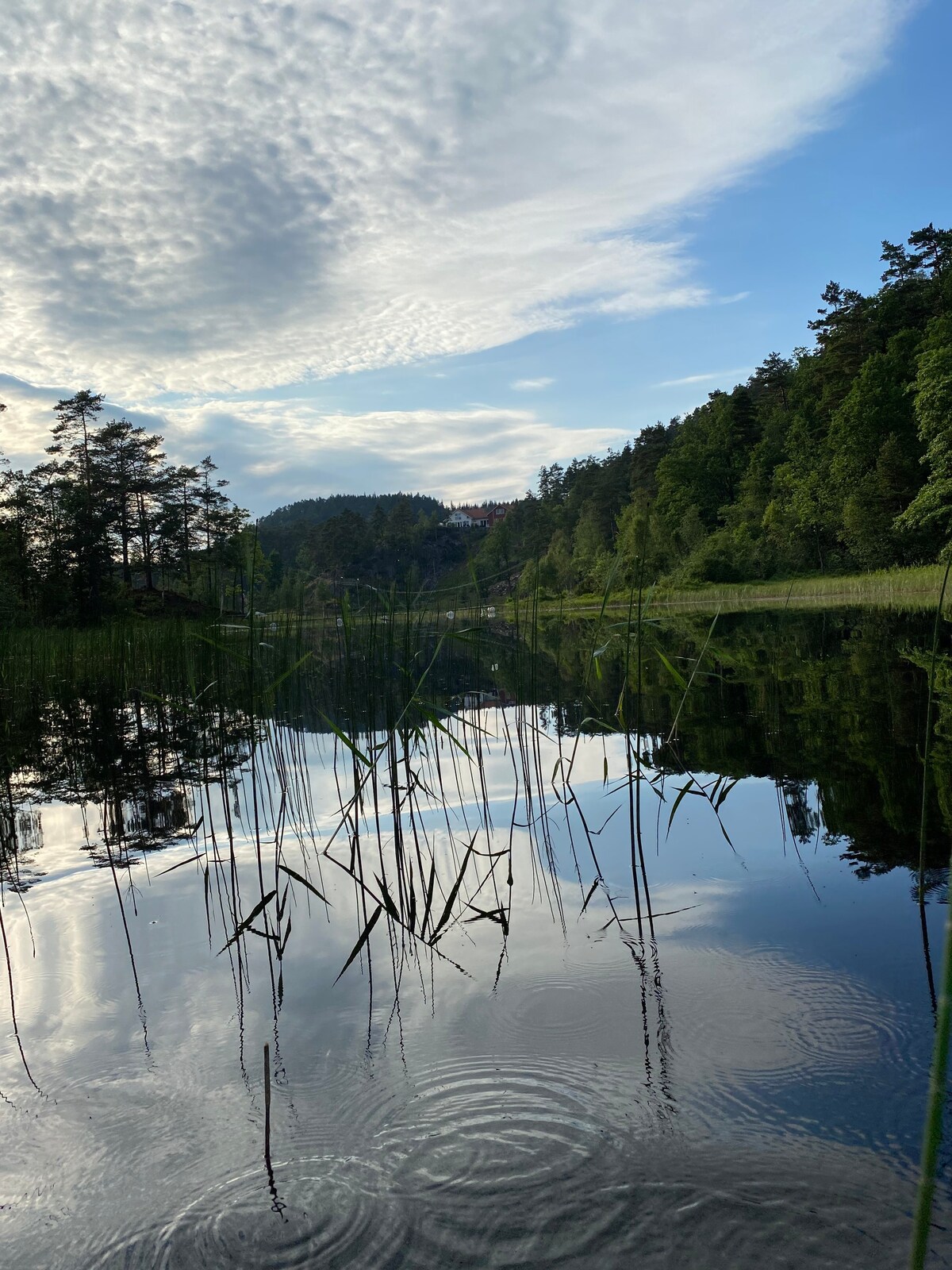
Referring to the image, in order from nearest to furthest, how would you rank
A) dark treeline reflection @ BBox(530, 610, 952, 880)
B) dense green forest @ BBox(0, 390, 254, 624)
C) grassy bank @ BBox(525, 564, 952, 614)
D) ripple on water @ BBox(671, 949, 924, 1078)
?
ripple on water @ BBox(671, 949, 924, 1078)
dark treeline reflection @ BBox(530, 610, 952, 880)
grassy bank @ BBox(525, 564, 952, 614)
dense green forest @ BBox(0, 390, 254, 624)

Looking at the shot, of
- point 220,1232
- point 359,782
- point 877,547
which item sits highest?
point 877,547

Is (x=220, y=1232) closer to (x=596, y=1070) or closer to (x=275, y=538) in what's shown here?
(x=596, y=1070)

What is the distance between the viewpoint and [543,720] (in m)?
7.94

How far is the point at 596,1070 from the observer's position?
218 cm

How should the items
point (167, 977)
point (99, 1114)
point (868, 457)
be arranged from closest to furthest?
point (99, 1114), point (167, 977), point (868, 457)

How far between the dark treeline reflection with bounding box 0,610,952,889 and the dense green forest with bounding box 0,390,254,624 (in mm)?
14616

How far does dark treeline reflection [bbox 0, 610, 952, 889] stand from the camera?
4082 millimetres

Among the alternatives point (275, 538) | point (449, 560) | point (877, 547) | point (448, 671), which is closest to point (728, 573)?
point (877, 547)

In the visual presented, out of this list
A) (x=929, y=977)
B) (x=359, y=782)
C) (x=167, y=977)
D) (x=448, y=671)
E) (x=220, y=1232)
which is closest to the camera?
(x=220, y=1232)

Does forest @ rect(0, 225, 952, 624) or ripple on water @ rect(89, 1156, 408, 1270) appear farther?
forest @ rect(0, 225, 952, 624)

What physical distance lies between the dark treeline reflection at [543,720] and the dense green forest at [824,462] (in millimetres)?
15222

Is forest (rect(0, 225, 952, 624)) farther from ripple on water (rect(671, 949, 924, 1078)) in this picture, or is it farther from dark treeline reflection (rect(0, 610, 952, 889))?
ripple on water (rect(671, 949, 924, 1078))

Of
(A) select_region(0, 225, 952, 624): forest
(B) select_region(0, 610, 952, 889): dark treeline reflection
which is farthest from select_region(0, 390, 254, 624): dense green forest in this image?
(B) select_region(0, 610, 952, 889): dark treeline reflection

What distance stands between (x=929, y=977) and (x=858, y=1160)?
0.92m
